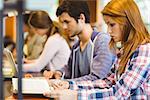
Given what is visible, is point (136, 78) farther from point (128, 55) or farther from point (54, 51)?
point (54, 51)

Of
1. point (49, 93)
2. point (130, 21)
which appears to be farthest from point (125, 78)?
point (49, 93)

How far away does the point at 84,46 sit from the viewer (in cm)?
230

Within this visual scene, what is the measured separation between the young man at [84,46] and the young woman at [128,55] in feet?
0.84

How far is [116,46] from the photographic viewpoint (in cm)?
195

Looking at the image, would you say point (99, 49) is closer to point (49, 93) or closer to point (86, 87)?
point (86, 87)

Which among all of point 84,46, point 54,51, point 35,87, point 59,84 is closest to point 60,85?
point 59,84

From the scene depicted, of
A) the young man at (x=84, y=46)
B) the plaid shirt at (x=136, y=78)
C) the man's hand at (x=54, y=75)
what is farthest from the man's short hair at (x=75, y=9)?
the plaid shirt at (x=136, y=78)

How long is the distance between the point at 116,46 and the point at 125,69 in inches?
11.4

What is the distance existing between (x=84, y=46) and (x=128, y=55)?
651mm

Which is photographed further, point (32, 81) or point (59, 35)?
point (59, 35)

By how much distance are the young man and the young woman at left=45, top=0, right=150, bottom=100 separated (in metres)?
0.26

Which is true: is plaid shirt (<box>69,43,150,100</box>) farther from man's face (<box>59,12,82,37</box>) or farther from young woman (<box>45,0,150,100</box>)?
man's face (<box>59,12,82,37</box>)

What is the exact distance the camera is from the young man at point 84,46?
212 cm

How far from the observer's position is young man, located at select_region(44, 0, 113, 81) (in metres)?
2.12
